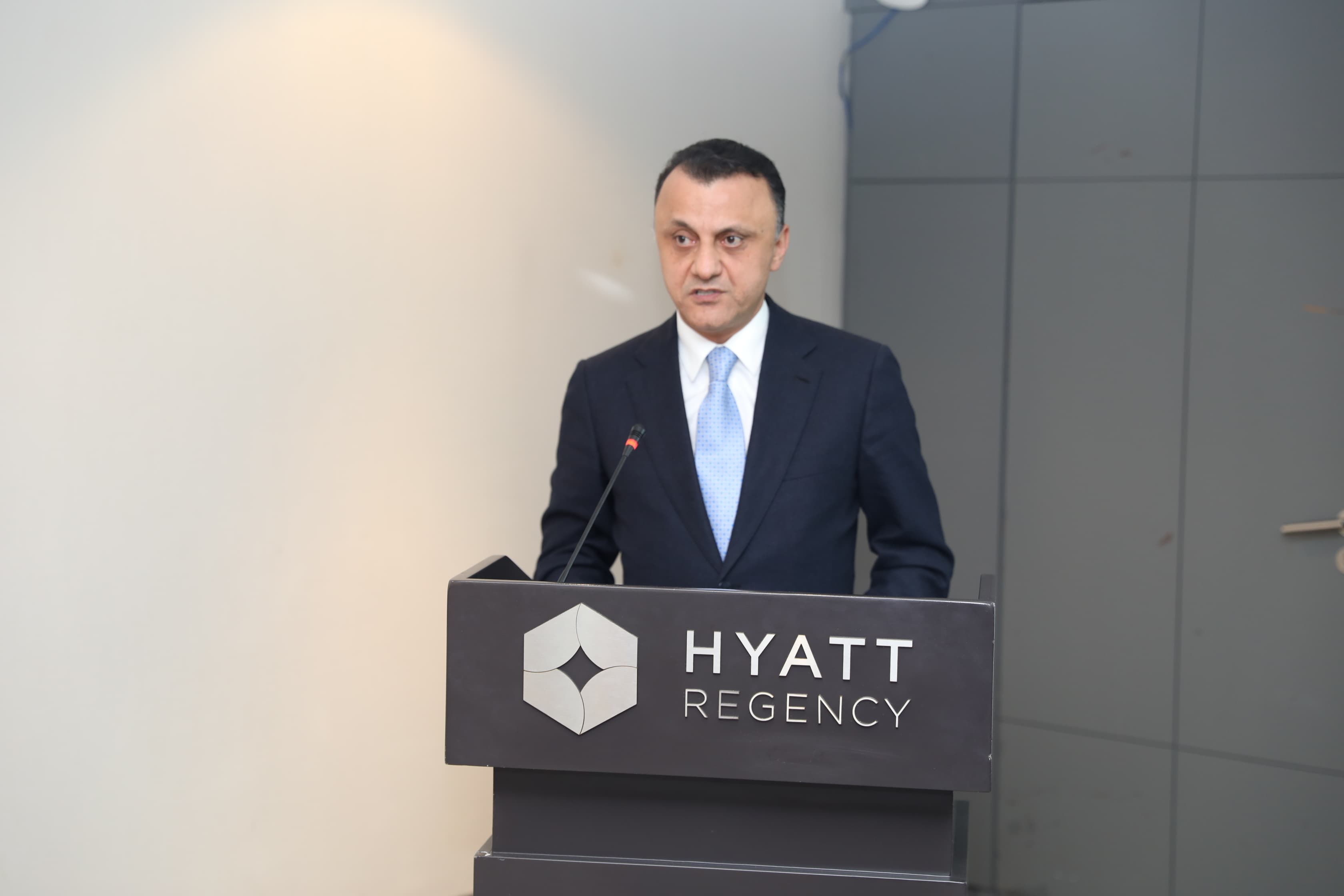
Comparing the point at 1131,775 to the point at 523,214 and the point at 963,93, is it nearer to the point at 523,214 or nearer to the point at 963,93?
the point at 963,93

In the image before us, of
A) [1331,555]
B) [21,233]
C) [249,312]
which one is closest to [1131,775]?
[1331,555]

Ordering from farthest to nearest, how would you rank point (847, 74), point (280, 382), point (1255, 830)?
point (847, 74), point (1255, 830), point (280, 382)

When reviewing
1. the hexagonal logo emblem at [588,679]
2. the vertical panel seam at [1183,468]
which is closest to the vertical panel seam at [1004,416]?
the vertical panel seam at [1183,468]

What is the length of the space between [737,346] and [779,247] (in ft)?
0.61

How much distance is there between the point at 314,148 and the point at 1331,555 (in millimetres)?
2422

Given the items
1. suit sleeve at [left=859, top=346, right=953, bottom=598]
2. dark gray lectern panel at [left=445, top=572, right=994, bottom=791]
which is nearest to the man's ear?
suit sleeve at [left=859, top=346, right=953, bottom=598]

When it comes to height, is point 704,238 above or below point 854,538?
above

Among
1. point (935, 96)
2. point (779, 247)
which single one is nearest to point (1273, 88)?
point (935, 96)

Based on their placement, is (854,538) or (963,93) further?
(963,93)

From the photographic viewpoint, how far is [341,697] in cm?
246

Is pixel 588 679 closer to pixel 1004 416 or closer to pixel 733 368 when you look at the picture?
pixel 733 368

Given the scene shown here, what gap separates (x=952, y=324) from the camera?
10.0 ft

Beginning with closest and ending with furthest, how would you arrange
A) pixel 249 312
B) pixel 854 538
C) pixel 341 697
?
1. pixel 854 538
2. pixel 249 312
3. pixel 341 697

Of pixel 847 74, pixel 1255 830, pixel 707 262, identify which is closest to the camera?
pixel 707 262
